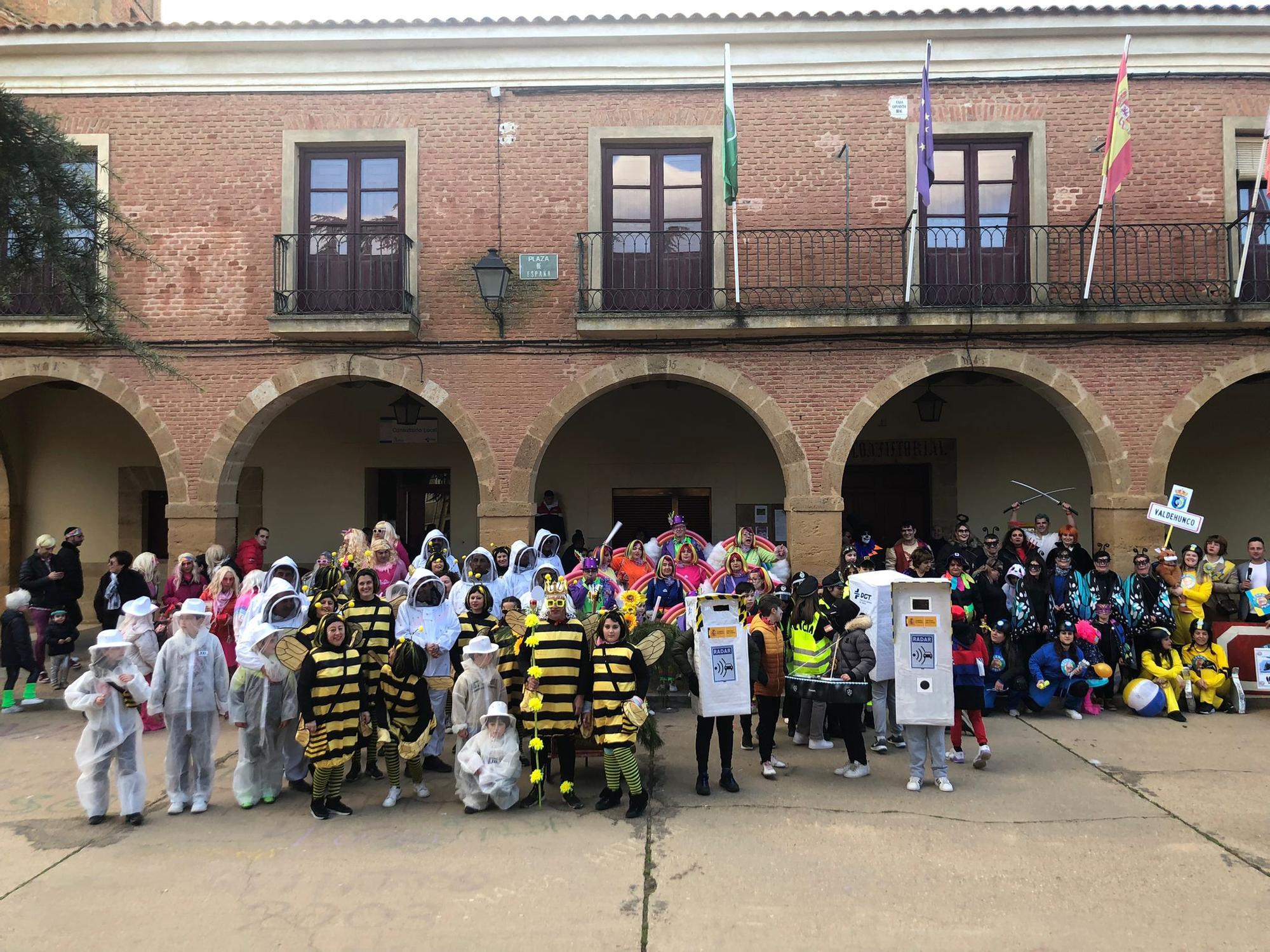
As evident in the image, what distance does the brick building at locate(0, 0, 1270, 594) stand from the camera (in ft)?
34.4

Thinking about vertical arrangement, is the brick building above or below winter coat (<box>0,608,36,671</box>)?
above

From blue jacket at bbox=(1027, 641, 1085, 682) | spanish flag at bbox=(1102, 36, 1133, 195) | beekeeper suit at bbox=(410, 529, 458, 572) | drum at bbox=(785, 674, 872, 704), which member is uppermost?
spanish flag at bbox=(1102, 36, 1133, 195)

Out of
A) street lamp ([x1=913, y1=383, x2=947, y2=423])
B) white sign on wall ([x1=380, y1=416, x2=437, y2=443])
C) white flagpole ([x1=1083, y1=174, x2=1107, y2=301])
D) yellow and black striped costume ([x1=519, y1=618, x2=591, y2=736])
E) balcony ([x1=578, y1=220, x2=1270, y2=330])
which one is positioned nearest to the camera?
yellow and black striped costume ([x1=519, y1=618, x2=591, y2=736])

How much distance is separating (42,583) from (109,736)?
14.9 ft

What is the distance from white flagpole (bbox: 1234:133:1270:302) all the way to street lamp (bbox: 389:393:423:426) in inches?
451

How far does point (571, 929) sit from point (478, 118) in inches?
394

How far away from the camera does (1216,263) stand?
10.5 meters

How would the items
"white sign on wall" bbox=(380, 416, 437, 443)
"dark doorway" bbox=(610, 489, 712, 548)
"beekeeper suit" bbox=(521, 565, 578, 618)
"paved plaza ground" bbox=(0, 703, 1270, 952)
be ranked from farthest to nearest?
A: "dark doorway" bbox=(610, 489, 712, 548), "white sign on wall" bbox=(380, 416, 437, 443), "beekeeper suit" bbox=(521, 565, 578, 618), "paved plaza ground" bbox=(0, 703, 1270, 952)

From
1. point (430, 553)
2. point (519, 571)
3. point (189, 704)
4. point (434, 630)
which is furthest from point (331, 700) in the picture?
point (519, 571)

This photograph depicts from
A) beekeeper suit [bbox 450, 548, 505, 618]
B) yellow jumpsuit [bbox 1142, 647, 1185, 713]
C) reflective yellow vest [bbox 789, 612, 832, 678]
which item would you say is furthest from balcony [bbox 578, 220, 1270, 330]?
reflective yellow vest [bbox 789, 612, 832, 678]

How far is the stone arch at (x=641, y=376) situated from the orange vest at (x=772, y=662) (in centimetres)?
452

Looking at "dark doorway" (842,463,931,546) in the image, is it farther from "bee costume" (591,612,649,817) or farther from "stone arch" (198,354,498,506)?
"bee costume" (591,612,649,817)

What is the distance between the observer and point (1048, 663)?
805cm

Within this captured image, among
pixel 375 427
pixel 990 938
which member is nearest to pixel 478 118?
pixel 375 427
